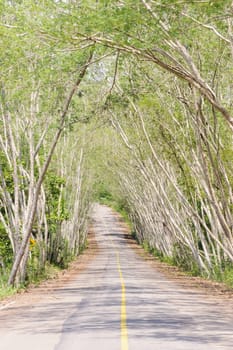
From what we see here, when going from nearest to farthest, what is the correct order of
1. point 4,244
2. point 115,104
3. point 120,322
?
point 120,322 → point 115,104 → point 4,244

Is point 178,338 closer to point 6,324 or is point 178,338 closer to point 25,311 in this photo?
point 6,324

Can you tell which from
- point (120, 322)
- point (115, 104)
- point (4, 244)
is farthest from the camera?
point (4, 244)

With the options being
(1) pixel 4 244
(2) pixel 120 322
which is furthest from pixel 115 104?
(2) pixel 120 322

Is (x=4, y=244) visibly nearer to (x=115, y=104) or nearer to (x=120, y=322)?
(x=115, y=104)

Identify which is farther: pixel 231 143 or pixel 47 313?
pixel 231 143

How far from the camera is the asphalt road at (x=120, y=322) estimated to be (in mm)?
10750

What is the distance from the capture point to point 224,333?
478 inches

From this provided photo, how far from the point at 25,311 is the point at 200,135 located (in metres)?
8.90

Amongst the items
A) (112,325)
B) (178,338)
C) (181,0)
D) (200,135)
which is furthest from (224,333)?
(200,135)

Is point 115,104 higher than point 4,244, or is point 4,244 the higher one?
point 115,104

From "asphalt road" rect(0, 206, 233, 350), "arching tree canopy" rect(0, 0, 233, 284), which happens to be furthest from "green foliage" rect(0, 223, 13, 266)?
"asphalt road" rect(0, 206, 233, 350)

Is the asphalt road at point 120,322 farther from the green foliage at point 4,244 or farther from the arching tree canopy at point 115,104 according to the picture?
the green foliage at point 4,244

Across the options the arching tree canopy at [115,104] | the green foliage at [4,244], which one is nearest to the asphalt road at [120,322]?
the arching tree canopy at [115,104]

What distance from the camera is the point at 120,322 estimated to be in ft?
44.5
